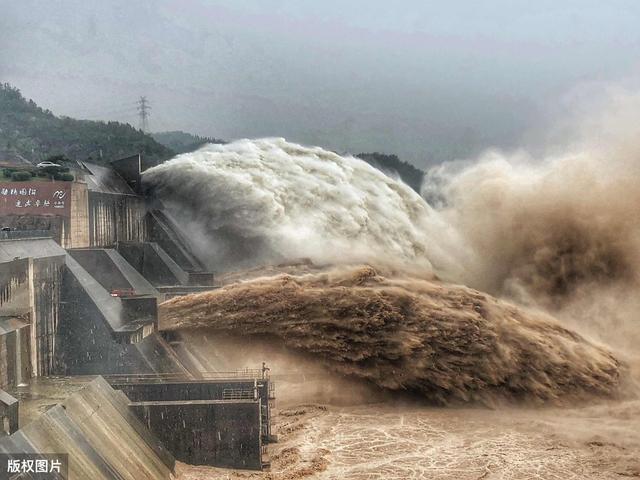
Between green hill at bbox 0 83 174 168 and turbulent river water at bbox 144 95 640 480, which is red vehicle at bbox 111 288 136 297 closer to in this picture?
turbulent river water at bbox 144 95 640 480

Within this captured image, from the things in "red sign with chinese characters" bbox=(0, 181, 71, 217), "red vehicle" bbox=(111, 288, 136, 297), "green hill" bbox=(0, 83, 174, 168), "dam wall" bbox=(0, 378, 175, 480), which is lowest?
"dam wall" bbox=(0, 378, 175, 480)

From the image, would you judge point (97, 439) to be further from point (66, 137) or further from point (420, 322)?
point (66, 137)

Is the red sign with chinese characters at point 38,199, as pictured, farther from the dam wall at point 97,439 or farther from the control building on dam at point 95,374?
the dam wall at point 97,439

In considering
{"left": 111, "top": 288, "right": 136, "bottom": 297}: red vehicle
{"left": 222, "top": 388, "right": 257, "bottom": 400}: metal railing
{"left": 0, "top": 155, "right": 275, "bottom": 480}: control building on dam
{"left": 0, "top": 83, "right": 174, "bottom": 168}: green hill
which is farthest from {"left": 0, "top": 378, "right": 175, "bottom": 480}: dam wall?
{"left": 0, "top": 83, "right": 174, "bottom": 168}: green hill

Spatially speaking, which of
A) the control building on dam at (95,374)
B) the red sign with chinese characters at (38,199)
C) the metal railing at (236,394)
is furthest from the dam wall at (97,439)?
the red sign with chinese characters at (38,199)

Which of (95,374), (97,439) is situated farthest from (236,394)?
(97,439)

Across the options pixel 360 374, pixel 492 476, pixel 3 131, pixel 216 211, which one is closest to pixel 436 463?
pixel 492 476
